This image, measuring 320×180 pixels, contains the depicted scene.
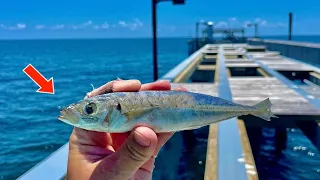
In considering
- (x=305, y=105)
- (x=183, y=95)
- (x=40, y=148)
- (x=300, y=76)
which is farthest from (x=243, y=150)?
(x=40, y=148)

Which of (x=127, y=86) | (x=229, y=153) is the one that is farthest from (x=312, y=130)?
(x=127, y=86)

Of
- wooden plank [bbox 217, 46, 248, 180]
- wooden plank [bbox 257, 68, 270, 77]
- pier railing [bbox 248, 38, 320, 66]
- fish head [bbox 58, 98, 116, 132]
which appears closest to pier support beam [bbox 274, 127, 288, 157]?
wooden plank [bbox 257, 68, 270, 77]

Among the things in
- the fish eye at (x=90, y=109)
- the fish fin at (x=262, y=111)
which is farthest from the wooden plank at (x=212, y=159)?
the fish eye at (x=90, y=109)

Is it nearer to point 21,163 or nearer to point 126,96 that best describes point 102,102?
point 126,96

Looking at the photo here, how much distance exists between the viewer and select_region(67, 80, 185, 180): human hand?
1683mm

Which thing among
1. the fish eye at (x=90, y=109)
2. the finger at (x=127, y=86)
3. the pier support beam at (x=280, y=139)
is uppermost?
the finger at (x=127, y=86)

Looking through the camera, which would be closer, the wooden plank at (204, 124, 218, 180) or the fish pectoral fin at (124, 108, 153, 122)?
the fish pectoral fin at (124, 108, 153, 122)

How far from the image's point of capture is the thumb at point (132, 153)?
1659 mm

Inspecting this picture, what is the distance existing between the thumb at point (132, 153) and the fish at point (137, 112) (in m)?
0.05

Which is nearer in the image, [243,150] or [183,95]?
[183,95]

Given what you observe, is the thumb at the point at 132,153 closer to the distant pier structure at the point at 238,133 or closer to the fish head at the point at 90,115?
the fish head at the point at 90,115

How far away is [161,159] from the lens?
8.20 meters

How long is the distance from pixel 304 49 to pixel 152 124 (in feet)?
55.6

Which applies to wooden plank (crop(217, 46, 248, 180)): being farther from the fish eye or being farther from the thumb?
the fish eye
